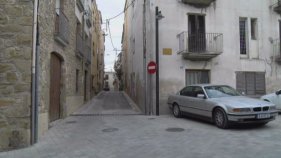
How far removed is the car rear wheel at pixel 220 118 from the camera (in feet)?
27.8

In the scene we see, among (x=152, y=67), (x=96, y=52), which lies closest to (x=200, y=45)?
(x=152, y=67)

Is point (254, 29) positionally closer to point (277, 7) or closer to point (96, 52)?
point (277, 7)

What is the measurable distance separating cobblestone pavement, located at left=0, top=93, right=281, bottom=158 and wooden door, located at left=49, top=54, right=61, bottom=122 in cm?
88

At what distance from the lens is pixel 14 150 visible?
6328mm

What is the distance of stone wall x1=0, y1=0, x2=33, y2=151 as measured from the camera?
21.4 feet

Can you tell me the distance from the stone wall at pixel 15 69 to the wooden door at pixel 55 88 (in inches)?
120

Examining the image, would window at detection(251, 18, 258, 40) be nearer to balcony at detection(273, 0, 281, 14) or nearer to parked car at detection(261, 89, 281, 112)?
balcony at detection(273, 0, 281, 14)

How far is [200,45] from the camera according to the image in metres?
13.0

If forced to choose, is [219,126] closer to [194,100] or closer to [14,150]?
[194,100]

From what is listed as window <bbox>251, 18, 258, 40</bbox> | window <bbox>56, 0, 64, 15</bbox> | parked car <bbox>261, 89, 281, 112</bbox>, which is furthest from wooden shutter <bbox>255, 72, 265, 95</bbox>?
window <bbox>56, 0, 64, 15</bbox>

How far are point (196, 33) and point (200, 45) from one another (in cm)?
65

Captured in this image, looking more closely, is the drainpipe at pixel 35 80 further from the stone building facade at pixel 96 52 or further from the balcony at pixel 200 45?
the stone building facade at pixel 96 52

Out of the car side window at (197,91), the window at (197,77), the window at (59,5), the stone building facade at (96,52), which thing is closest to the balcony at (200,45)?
the window at (197,77)

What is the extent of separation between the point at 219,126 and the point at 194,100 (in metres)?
1.70
